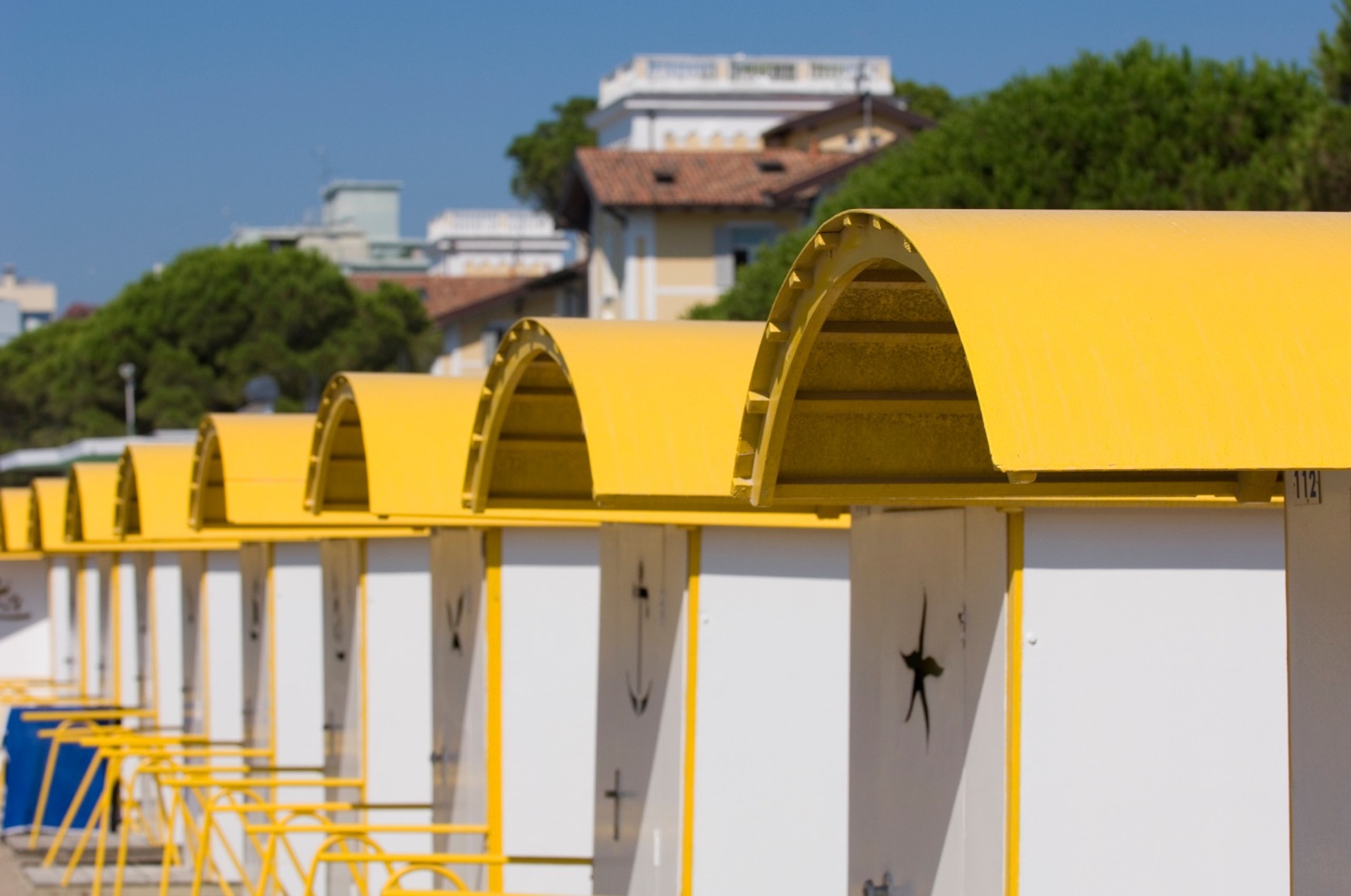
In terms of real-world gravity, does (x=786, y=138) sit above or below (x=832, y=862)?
above

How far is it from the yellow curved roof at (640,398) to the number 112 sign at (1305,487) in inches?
140

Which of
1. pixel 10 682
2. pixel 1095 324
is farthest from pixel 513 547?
pixel 10 682

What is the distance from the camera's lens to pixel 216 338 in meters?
59.0

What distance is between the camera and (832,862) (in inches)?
322

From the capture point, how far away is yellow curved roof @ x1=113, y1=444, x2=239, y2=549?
16.7 meters

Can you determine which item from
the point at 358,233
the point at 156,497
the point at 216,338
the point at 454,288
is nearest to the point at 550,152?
the point at 454,288

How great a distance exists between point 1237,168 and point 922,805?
24.8 meters

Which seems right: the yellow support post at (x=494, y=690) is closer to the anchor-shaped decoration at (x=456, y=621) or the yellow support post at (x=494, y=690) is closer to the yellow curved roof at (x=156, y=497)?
the anchor-shaped decoration at (x=456, y=621)

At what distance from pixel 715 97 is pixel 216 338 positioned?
1619cm

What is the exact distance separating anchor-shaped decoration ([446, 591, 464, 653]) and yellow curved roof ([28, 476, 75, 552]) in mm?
11481

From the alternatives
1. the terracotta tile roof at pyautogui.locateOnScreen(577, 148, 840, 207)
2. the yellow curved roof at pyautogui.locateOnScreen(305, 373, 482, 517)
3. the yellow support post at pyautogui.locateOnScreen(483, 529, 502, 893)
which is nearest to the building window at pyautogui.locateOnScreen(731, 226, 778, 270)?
the terracotta tile roof at pyautogui.locateOnScreen(577, 148, 840, 207)

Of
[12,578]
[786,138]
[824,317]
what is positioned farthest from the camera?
[786,138]

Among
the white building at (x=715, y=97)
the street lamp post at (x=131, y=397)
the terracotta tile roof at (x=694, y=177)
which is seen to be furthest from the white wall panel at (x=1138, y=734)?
the white building at (x=715, y=97)

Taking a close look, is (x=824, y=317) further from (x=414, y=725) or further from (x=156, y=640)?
(x=156, y=640)
